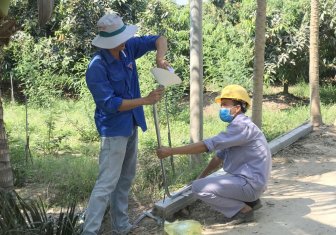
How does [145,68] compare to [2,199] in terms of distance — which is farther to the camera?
[145,68]

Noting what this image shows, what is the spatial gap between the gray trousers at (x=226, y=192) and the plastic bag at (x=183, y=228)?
31cm

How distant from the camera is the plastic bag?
3.48 meters

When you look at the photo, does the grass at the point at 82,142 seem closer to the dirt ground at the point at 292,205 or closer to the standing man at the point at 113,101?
the dirt ground at the point at 292,205

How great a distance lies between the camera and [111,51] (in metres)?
3.43

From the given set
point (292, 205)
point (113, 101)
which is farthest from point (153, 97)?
point (292, 205)

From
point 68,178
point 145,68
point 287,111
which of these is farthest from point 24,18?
point 68,178

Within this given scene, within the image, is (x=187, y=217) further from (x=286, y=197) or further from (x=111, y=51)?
(x=111, y=51)

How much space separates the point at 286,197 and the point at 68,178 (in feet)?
8.02

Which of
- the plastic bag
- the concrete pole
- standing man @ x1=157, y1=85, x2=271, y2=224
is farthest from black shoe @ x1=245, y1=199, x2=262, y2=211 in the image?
the concrete pole

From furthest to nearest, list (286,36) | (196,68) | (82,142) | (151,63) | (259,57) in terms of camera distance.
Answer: (286,36) < (151,63) < (82,142) < (259,57) < (196,68)

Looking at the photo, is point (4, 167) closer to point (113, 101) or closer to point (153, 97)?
point (113, 101)

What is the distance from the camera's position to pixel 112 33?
11.0ft

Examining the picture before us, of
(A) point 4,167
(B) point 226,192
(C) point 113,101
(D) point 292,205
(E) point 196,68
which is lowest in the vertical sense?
(D) point 292,205

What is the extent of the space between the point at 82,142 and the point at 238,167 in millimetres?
4731
